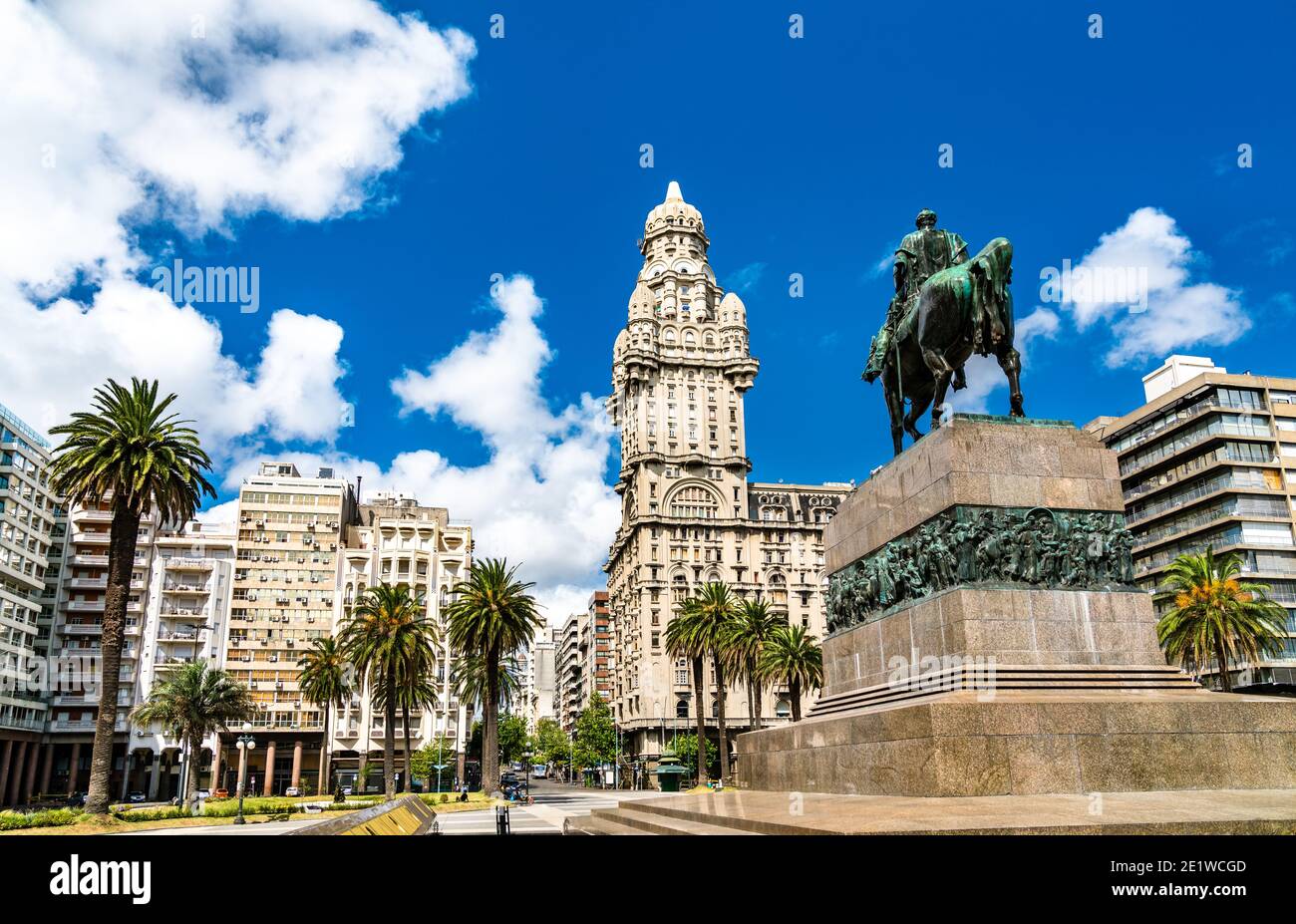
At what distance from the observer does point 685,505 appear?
110m

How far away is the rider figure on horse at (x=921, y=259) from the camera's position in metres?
21.3

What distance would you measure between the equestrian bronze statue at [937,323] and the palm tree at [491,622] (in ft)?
124

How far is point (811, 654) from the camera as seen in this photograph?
61.0m

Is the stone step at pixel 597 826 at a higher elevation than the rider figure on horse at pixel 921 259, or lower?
lower

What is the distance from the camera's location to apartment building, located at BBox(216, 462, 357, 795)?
3484 inches

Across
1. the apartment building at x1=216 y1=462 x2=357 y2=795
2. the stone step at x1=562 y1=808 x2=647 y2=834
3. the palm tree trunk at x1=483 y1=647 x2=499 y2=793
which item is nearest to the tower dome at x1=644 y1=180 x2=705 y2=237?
the apartment building at x1=216 y1=462 x2=357 y2=795

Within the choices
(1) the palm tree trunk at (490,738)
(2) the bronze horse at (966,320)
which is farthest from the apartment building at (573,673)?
(2) the bronze horse at (966,320)

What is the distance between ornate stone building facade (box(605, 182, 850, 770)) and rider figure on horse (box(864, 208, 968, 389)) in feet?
270

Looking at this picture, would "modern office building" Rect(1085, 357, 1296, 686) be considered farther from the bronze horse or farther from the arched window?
the bronze horse

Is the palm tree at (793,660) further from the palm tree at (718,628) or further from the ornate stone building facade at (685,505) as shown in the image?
the ornate stone building facade at (685,505)

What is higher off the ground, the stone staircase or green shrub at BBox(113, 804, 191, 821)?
the stone staircase

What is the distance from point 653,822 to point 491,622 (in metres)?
43.1
